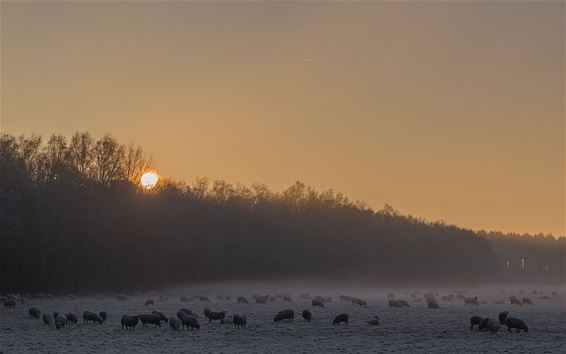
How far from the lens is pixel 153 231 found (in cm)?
7762

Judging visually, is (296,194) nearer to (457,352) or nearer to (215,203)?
(215,203)

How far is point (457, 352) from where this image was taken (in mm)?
24500

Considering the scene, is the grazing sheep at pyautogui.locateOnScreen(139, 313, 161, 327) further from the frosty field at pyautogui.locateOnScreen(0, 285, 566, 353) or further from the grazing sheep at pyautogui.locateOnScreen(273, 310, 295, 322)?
the grazing sheep at pyautogui.locateOnScreen(273, 310, 295, 322)

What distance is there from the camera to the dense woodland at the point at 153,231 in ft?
207

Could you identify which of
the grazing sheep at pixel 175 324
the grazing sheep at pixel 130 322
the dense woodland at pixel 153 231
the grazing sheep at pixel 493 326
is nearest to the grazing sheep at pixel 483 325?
the grazing sheep at pixel 493 326

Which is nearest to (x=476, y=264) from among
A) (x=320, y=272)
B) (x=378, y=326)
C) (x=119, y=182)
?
(x=320, y=272)

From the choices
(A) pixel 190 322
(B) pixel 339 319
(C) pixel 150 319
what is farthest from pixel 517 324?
(C) pixel 150 319

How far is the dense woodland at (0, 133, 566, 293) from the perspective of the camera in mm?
63094

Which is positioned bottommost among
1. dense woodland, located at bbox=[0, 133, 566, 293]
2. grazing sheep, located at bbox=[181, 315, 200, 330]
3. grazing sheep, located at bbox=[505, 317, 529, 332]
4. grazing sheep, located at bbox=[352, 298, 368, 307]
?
grazing sheep, located at bbox=[181, 315, 200, 330]

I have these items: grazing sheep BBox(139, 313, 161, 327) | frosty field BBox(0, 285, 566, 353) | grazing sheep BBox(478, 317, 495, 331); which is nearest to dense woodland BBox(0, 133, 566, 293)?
frosty field BBox(0, 285, 566, 353)

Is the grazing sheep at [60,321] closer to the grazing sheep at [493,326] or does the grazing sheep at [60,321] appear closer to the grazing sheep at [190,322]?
the grazing sheep at [190,322]

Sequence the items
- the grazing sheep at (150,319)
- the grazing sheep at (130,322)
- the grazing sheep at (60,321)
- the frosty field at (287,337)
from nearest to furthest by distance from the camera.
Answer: the frosty field at (287,337) < the grazing sheep at (60,321) < the grazing sheep at (130,322) < the grazing sheep at (150,319)

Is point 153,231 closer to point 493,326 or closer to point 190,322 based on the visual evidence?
point 190,322

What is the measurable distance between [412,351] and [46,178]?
2050 inches
